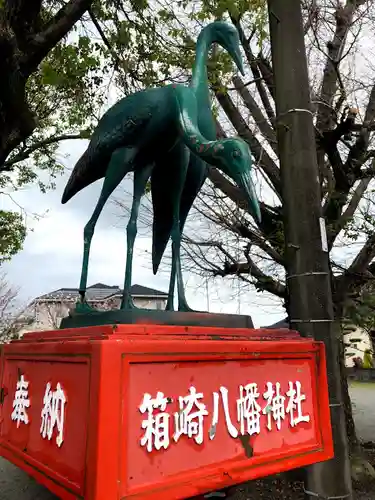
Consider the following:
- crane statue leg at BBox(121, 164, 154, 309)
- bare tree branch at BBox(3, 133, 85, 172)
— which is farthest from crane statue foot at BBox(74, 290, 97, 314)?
bare tree branch at BBox(3, 133, 85, 172)

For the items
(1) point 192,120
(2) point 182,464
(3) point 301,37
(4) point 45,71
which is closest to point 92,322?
(2) point 182,464

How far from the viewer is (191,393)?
133 centimetres

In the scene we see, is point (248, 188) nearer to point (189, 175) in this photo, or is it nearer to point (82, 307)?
point (189, 175)

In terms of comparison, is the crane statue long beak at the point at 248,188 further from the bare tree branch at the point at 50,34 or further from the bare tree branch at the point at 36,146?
the bare tree branch at the point at 36,146

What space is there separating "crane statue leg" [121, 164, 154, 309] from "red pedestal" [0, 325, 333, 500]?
34cm

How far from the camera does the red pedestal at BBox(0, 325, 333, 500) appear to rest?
3.76 feet

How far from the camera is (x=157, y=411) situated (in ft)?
4.07

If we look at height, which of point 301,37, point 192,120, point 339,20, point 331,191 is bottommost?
point 192,120

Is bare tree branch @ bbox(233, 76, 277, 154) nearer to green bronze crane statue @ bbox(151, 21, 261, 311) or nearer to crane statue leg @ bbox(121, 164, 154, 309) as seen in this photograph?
green bronze crane statue @ bbox(151, 21, 261, 311)

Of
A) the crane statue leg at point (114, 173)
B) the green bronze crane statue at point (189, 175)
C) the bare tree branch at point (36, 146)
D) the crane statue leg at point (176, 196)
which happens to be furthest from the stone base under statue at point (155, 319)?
the bare tree branch at point (36, 146)

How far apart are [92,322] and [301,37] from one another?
2686mm

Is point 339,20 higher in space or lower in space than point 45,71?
higher

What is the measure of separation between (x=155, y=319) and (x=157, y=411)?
440mm

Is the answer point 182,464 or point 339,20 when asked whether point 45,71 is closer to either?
point 339,20
